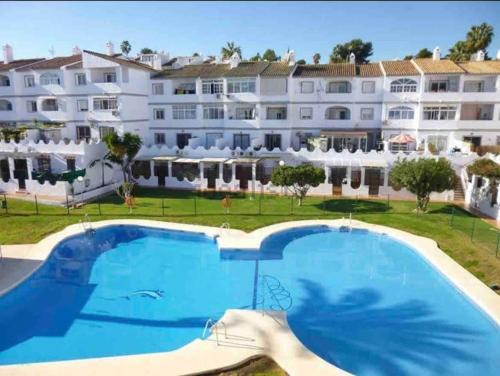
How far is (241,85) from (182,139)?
31.4 ft

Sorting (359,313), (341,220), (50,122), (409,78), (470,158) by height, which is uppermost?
(409,78)

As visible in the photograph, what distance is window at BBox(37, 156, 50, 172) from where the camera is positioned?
134ft

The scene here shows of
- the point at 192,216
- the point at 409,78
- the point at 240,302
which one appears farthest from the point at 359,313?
the point at 409,78

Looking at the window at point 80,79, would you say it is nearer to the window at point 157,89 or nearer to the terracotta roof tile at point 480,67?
the window at point 157,89

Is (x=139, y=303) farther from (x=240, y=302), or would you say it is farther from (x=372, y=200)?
(x=372, y=200)

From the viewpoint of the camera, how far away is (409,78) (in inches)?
1640

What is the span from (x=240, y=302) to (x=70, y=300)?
8393 mm

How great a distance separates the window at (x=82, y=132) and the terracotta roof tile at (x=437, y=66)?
3707 centimetres

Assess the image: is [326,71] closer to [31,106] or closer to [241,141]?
[241,141]

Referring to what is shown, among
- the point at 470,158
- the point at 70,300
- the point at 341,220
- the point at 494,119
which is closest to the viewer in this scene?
the point at 70,300

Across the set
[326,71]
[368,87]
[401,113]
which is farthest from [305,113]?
[401,113]

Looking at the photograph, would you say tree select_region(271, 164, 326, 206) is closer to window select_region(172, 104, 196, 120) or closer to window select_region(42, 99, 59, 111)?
window select_region(172, 104, 196, 120)

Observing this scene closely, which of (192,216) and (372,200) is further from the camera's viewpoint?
(372,200)

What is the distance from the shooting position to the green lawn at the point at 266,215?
83.0ft
